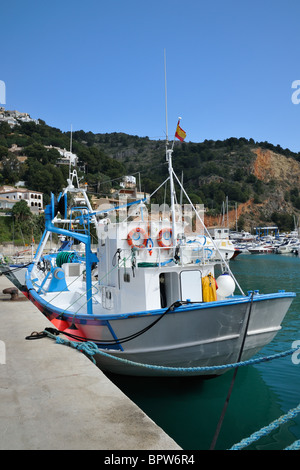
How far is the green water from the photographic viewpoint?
6652mm

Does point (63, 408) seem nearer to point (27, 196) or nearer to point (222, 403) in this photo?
point (222, 403)

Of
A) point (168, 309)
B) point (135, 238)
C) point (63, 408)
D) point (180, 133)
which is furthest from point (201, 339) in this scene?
point (180, 133)

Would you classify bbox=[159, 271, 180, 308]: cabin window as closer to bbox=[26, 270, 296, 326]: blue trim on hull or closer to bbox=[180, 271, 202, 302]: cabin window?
bbox=[180, 271, 202, 302]: cabin window

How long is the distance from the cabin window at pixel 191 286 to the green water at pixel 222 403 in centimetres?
192

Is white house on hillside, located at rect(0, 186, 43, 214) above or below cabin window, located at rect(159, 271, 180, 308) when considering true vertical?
above

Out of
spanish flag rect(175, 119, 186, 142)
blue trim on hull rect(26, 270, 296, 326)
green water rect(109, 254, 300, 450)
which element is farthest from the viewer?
spanish flag rect(175, 119, 186, 142)

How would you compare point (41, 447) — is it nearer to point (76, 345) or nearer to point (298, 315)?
point (76, 345)

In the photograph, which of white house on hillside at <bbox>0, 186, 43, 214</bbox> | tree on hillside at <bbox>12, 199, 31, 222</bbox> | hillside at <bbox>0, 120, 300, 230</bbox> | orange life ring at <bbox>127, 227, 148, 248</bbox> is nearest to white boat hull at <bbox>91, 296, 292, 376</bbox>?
orange life ring at <bbox>127, 227, 148, 248</bbox>

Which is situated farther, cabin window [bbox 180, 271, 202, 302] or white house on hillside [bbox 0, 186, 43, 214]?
white house on hillside [bbox 0, 186, 43, 214]

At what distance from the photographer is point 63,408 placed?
15.0ft

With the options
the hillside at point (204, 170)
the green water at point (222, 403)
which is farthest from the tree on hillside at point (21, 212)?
the green water at point (222, 403)

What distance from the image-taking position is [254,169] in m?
134

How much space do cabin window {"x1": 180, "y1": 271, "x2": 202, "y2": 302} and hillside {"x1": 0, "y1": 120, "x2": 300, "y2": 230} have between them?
70.7 m

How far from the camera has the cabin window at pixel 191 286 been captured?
8688mm
